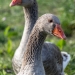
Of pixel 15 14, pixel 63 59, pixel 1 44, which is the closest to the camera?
pixel 63 59

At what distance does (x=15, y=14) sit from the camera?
936cm

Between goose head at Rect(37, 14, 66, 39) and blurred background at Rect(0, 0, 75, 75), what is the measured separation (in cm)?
181

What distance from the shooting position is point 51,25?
4184 mm

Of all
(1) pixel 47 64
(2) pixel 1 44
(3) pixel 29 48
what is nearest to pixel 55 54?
(1) pixel 47 64

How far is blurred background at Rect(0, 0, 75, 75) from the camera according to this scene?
678 cm

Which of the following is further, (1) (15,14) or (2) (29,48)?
(1) (15,14)

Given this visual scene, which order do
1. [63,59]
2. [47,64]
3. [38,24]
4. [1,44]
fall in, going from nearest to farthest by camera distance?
[38,24] < [47,64] < [63,59] < [1,44]

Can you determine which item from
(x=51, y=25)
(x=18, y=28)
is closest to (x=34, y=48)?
(x=51, y=25)

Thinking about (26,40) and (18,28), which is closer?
(26,40)

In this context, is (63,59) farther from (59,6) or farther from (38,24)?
(59,6)

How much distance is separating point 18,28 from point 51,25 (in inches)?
171

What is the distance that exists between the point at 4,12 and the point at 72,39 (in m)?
2.30

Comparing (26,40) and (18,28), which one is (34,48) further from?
(18,28)

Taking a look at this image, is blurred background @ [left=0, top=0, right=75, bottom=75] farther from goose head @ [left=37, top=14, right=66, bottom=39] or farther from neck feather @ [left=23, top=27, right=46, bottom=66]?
goose head @ [left=37, top=14, right=66, bottom=39]
